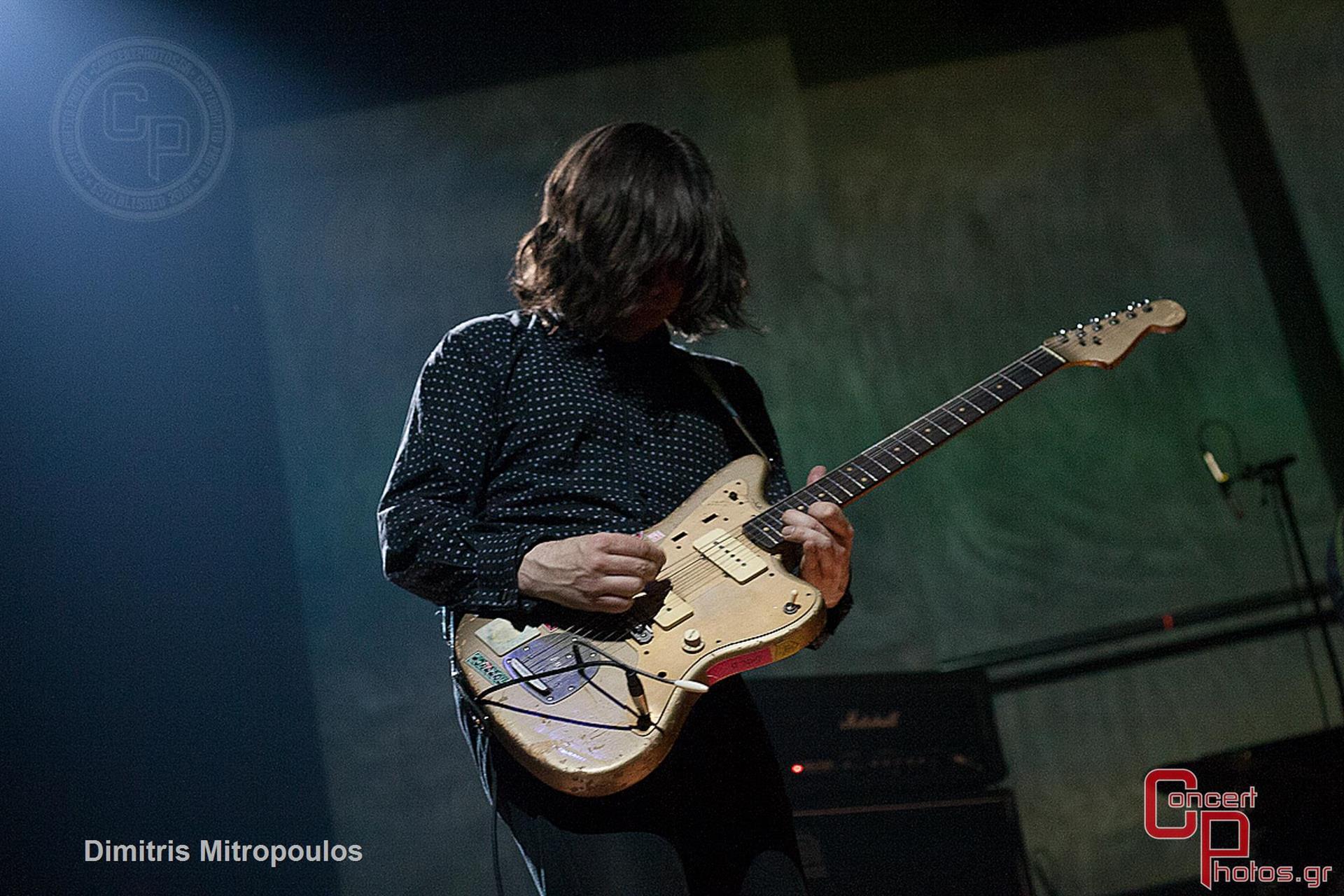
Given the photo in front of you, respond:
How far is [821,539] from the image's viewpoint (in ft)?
5.36

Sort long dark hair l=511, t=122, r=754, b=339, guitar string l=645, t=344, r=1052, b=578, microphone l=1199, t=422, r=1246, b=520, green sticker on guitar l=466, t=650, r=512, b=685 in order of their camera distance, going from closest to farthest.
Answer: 1. green sticker on guitar l=466, t=650, r=512, b=685
2. guitar string l=645, t=344, r=1052, b=578
3. long dark hair l=511, t=122, r=754, b=339
4. microphone l=1199, t=422, r=1246, b=520

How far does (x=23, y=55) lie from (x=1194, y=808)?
10.7 feet

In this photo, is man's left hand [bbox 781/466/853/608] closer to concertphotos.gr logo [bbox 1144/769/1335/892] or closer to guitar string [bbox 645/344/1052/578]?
guitar string [bbox 645/344/1052/578]

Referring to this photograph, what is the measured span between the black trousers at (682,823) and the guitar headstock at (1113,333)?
2.66ft

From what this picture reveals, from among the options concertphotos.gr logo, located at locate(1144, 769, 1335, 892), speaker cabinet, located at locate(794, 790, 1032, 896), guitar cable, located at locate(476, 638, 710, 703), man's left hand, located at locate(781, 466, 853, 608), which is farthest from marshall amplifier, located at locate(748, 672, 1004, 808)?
guitar cable, located at locate(476, 638, 710, 703)

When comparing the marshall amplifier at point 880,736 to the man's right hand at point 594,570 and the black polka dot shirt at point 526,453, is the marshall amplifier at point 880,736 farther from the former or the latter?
the man's right hand at point 594,570

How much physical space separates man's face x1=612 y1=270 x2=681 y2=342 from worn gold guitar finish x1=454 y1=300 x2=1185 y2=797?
274 millimetres

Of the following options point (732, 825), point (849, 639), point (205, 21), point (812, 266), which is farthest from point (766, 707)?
point (205, 21)

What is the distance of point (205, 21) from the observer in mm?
3020

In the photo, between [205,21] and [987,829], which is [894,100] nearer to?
[205,21]

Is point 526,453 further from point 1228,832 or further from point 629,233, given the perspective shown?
point 1228,832

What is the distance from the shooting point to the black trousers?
4.73 feet

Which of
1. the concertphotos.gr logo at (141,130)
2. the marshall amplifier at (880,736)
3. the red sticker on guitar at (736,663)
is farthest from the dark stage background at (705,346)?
the red sticker on guitar at (736,663)

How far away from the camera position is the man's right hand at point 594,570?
1520 millimetres
